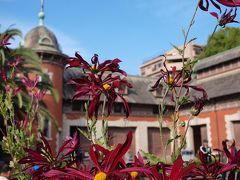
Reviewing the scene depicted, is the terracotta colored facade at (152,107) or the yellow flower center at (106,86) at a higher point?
the terracotta colored facade at (152,107)

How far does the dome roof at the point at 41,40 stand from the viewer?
24.8 m

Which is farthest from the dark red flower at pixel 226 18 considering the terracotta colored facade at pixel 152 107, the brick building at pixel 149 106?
the terracotta colored facade at pixel 152 107

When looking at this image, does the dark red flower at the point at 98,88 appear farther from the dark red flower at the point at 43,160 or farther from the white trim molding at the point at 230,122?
the white trim molding at the point at 230,122

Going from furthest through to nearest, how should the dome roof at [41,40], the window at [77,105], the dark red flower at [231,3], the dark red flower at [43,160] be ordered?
the window at [77,105] < the dome roof at [41,40] < the dark red flower at [231,3] < the dark red flower at [43,160]

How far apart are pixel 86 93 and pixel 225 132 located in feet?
77.0

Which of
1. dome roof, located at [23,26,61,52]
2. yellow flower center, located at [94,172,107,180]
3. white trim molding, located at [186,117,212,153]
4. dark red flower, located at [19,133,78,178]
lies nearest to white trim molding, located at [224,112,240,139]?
white trim molding, located at [186,117,212,153]

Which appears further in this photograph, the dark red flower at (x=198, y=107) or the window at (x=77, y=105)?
the window at (x=77, y=105)

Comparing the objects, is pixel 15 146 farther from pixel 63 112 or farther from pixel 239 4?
pixel 63 112

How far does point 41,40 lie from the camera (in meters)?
25.2

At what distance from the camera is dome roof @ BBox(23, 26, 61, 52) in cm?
2481

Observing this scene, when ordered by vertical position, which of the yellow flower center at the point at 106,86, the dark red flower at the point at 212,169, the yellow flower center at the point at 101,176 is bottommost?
the dark red flower at the point at 212,169

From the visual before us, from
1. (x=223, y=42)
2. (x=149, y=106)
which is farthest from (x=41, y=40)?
(x=223, y=42)

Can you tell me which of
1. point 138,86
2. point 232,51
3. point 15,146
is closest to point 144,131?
point 138,86

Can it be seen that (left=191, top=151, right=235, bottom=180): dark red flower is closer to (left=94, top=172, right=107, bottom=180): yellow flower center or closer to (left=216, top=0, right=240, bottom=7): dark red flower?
(left=94, top=172, right=107, bottom=180): yellow flower center
